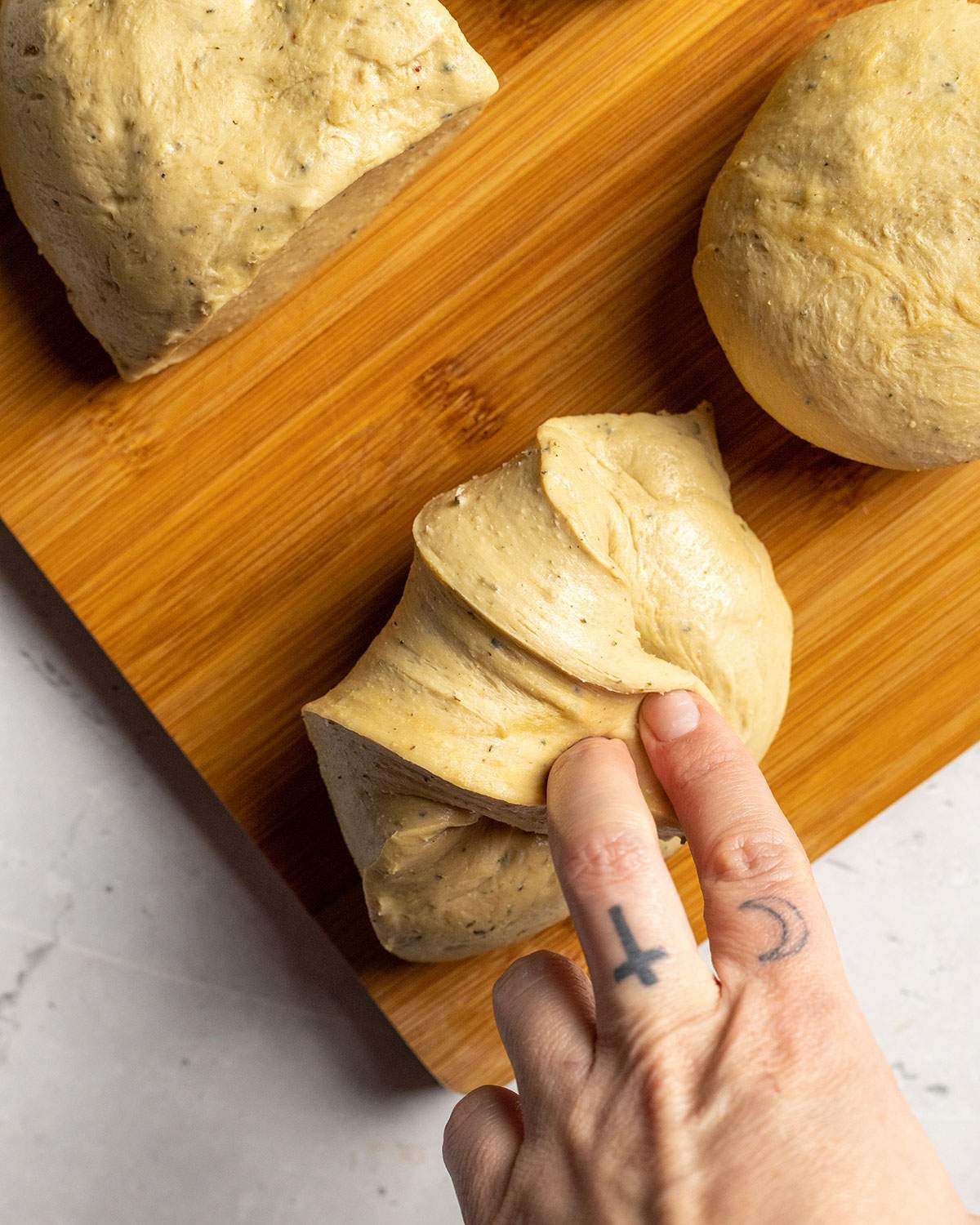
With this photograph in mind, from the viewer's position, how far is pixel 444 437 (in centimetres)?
191

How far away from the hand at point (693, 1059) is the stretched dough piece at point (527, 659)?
4.9 inches

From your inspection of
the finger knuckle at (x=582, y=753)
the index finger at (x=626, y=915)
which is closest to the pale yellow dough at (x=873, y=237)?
the finger knuckle at (x=582, y=753)

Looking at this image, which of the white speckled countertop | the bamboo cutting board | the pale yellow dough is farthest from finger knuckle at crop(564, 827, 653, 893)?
the white speckled countertop

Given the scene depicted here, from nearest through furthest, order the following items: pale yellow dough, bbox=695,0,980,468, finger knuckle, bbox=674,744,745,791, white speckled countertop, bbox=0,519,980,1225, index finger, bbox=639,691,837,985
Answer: index finger, bbox=639,691,837,985, finger knuckle, bbox=674,744,745,791, pale yellow dough, bbox=695,0,980,468, white speckled countertop, bbox=0,519,980,1225

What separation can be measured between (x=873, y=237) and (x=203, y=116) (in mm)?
1010

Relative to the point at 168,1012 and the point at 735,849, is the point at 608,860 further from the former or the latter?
the point at 168,1012

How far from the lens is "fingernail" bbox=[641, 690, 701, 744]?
Result: 61.7 inches

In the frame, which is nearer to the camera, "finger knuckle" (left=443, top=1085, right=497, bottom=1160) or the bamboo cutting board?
"finger knuckle" (left=443, top=1085, right=497, bottom=1160)

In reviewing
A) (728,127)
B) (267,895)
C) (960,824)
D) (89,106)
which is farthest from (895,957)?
(89,106)

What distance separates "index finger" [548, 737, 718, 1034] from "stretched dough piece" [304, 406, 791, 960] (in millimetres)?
147

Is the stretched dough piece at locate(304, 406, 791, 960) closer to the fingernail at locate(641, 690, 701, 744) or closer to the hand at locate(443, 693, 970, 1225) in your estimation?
the fingernail at locate(641, 690, 701, 744)

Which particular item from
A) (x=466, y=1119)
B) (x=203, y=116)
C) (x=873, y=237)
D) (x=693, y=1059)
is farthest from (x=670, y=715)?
(x=203, y=116)

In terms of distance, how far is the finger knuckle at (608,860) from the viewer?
4.55 ft

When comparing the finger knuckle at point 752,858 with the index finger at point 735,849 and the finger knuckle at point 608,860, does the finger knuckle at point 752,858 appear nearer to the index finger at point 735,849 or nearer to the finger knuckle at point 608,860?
the index finger at point 735,849
